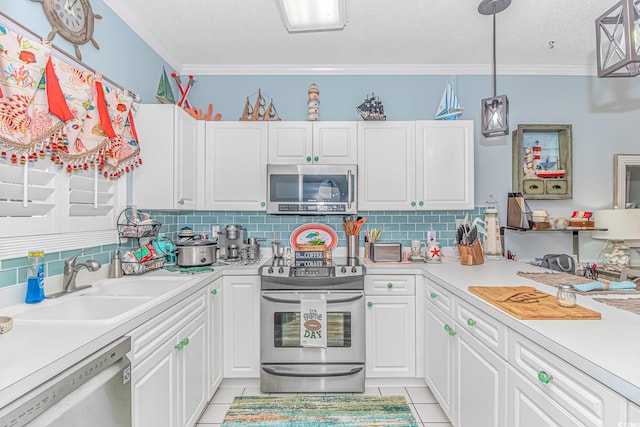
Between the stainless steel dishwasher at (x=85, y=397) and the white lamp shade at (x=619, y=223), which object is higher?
the white lamp shade at (x=619, y=223)

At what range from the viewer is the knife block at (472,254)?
103 inches

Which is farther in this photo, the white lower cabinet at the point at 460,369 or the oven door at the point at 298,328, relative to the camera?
the oven door at the point at 298,328

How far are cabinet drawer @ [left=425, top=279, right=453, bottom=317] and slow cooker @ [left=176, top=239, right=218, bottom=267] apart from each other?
159 centimetres

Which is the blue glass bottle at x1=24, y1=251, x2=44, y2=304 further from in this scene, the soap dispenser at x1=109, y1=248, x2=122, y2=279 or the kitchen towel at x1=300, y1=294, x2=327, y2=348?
the kitchen towel at x1=300, y1=294, x2=327, y2=348

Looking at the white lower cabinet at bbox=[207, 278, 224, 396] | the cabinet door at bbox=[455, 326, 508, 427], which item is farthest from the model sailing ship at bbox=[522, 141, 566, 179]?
the white lower cabinet at bbox=[207, 278, 224, 396]

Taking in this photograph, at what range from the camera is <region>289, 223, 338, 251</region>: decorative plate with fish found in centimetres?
312

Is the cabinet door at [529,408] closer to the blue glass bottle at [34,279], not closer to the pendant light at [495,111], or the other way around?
the pendant light at [495,111]

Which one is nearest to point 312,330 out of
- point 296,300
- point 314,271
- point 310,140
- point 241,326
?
point 296,300

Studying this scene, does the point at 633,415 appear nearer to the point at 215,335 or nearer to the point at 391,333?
the point at 391,333

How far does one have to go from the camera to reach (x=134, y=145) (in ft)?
7.43

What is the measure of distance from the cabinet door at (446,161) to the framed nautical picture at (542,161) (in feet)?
2.00

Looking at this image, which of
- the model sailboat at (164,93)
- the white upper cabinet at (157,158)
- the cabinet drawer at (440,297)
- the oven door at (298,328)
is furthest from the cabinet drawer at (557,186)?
the model sailboat at (164,93)

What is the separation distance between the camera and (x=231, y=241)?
2.98m

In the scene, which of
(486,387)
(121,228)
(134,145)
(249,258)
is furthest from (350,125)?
(486,387)
